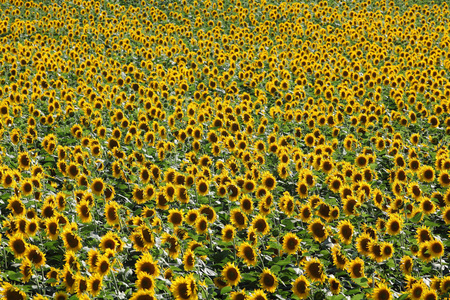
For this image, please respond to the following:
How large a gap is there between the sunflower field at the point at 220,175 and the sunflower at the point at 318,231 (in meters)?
0.02

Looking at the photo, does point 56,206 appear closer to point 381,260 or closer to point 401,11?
point 381,260

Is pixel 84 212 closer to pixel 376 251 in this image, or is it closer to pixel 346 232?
pixel 346 232

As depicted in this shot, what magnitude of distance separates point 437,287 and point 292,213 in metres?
2.04

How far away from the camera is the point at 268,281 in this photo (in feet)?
16.3

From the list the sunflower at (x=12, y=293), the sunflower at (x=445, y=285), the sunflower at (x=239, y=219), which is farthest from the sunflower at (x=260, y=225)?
the sunflower at (x=12, y=293)

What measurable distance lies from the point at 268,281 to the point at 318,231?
104 centimetres

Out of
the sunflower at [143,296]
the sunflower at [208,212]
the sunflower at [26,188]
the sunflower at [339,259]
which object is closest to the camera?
the sunflower at [143,296]

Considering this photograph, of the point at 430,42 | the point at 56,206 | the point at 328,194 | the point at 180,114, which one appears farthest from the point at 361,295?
the point at 430,42

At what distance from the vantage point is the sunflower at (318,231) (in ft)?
18.4

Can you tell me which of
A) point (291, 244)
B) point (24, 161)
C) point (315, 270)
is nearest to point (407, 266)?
point (315, 270)

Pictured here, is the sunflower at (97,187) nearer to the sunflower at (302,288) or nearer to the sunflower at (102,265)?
the sunflower at (102,265)

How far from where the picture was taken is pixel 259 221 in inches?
225

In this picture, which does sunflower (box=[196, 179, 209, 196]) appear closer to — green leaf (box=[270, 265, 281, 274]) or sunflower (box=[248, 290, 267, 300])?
green leaf (box=[270, 265, 281, 274])

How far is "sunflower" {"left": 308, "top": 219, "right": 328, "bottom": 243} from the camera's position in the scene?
5594mm
